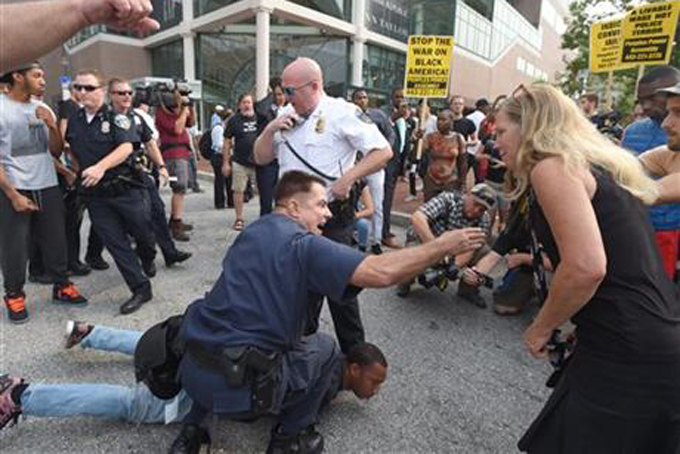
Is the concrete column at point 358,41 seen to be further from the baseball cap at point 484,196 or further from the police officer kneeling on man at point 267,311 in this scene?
the police officer kneeling on man at point 267,311

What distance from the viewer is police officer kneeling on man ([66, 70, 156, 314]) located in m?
3.43

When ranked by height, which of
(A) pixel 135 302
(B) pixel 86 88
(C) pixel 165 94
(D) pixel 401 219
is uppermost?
(C) pixel 165 94

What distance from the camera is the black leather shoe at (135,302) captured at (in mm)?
3555

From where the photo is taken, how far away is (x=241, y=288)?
181cm

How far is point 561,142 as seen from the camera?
4.49ft

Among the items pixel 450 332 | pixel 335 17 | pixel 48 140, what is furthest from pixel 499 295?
pixel 335 17

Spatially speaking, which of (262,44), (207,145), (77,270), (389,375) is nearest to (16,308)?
(77,270)

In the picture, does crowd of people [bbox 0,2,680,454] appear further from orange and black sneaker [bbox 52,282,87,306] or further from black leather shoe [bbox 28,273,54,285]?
black leather shoe [bbox 28,273,54,285]

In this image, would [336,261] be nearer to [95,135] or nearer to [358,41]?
[95,135]

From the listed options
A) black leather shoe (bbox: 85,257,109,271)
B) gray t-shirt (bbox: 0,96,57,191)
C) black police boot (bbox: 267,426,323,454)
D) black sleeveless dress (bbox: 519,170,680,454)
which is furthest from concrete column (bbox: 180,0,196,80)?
black sleeveless dress (bbox: 519,170,680,454)

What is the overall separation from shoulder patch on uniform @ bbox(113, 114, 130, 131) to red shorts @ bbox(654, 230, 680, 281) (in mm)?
3840

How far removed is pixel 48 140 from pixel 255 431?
2.92 meters

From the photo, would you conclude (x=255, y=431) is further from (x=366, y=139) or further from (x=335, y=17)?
(x=335, y=17)

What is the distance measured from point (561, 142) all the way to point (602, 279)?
0.44 metres
